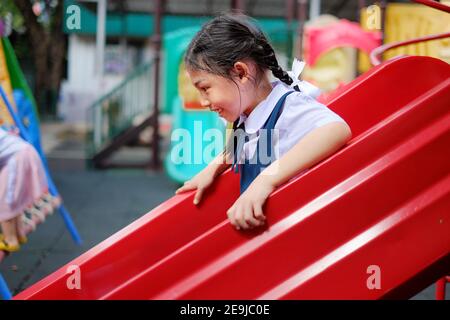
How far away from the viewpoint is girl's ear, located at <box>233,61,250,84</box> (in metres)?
1.33

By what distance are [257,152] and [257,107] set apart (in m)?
0.11

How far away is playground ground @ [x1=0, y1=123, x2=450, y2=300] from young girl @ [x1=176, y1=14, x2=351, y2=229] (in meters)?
1.47

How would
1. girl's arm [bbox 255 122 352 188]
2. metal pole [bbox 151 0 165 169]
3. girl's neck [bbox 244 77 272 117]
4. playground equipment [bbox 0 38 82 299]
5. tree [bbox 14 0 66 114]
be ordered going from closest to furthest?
girl's arm [bbox 255 122 352 188] → girl's neck [bbox 244 77 272 117] → playground equipment [bbox 0 38 82 299] → metal pole [bbox 151 0 165 169] → tree [bbox 14 0 66 114]

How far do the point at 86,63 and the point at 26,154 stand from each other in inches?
501

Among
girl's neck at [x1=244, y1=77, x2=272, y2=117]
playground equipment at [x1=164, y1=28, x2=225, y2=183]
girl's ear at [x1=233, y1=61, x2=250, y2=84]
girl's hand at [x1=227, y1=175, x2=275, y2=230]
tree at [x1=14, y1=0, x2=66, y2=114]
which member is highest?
girl's ear at [x1=233, y1=61, x2=250, y2=84]

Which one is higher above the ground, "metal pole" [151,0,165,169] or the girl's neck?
the girl's neck

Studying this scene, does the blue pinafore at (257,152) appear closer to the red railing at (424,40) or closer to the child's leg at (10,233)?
the red railing at (424,40)

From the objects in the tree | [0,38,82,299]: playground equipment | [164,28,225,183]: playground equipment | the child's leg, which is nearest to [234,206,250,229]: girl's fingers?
the child's leg

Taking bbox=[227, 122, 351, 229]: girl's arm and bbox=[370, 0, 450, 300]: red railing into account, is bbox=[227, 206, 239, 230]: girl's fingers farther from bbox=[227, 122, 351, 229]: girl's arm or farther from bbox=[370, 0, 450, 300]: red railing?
bbox=[370, 0, 450, 300]: red railing

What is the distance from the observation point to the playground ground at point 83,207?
2.82 meters

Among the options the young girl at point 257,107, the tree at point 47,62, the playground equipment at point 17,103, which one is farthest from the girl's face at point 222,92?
the tree at point 47,62

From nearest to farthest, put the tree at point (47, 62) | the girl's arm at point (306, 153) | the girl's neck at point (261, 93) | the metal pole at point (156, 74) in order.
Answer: the girl's arm at point (306, 153) → the girl's neck at point (261, 93) → the metal pole at point (156, 74) → the tree at point (47, 62)

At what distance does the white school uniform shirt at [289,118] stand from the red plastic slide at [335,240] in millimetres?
87
